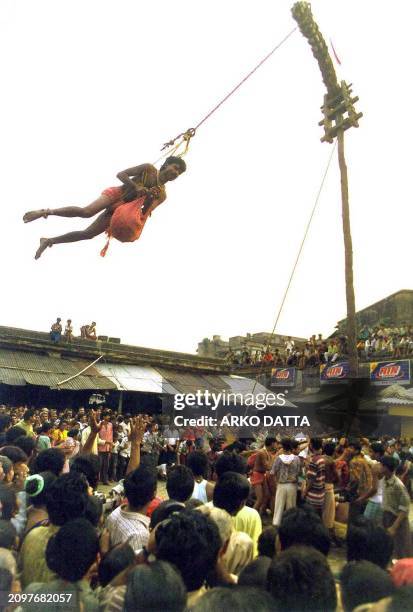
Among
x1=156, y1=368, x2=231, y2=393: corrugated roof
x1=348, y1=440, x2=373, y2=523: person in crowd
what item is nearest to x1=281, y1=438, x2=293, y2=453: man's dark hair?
x1=348, y1=440, x2=373, y2=523: person in crowd

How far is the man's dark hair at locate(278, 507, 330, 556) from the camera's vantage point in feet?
8.85

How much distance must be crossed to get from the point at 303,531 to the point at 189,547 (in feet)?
2.48

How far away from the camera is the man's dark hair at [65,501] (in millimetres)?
3043

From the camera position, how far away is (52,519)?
306 cm

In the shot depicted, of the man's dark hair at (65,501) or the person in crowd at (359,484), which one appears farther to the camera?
the person in crowd at (359,484)

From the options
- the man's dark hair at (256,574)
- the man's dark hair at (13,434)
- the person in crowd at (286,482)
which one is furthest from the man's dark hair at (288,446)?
the man's dark hair at (256,574)

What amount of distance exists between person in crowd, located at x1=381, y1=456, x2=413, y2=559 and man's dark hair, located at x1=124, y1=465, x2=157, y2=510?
9.98 feet

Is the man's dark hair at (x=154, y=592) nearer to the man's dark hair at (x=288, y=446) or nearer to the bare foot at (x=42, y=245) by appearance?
the bare foot at (x=42, y=245)

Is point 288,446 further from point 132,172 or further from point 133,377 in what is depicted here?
point 133,377

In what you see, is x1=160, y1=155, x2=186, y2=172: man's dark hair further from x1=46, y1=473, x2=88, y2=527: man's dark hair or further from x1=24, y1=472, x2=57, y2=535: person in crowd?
x1=46, y1=473, x2=88, y2=527: man's dark hair

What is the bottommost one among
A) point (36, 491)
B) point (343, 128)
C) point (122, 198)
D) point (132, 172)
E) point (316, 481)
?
A: point (316, 481)

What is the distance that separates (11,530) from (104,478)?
9316mm

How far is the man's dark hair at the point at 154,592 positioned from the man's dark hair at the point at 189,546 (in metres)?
0.20

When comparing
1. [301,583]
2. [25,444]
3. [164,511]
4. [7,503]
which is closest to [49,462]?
[7,503]
